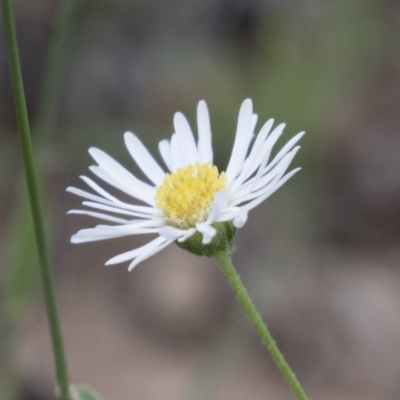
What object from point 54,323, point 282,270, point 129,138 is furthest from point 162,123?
point 54,323

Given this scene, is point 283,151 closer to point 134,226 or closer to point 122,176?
point 134,226

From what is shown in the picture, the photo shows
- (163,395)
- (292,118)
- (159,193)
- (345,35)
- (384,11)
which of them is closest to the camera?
(159,193)

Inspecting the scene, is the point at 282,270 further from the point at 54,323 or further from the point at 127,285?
the point at 54,323

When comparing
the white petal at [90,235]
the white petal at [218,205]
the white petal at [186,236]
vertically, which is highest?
the white petal at [90,235]

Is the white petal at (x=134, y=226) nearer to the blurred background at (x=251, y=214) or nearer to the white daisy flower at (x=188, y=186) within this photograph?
the white daisy flower at (x=188, y=186)

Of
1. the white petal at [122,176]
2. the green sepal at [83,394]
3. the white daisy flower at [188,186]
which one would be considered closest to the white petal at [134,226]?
the white daisy flower at [188,186]

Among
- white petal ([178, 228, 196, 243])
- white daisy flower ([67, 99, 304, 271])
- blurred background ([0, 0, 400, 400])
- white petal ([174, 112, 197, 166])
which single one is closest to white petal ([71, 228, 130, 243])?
white daisy flower ([67, 99, 304, 271])

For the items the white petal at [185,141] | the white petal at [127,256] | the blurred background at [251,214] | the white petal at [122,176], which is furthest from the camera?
the blurred background at [251,214]

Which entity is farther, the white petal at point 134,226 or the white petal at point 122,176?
the white petal at point 122,176
